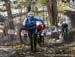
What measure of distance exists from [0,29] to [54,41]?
582mm

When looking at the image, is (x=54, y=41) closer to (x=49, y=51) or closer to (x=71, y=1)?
(x=49, y=51)

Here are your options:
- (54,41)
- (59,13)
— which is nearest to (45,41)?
(54,41)

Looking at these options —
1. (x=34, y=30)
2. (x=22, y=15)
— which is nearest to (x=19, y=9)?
(x=22, y=15)

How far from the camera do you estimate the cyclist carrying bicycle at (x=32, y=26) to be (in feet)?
9.82

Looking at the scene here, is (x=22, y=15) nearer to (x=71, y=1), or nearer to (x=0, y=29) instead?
(x=0, y=29)

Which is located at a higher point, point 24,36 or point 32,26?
point 32,26

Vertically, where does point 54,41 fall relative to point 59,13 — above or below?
below

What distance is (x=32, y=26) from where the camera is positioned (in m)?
3.01

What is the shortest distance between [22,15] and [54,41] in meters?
0.43

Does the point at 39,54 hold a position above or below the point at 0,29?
below

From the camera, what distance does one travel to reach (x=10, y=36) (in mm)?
3035

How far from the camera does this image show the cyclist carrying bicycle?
2.99 metres

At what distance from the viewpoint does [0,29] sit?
3.04 m

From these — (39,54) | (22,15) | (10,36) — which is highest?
(22,15)
